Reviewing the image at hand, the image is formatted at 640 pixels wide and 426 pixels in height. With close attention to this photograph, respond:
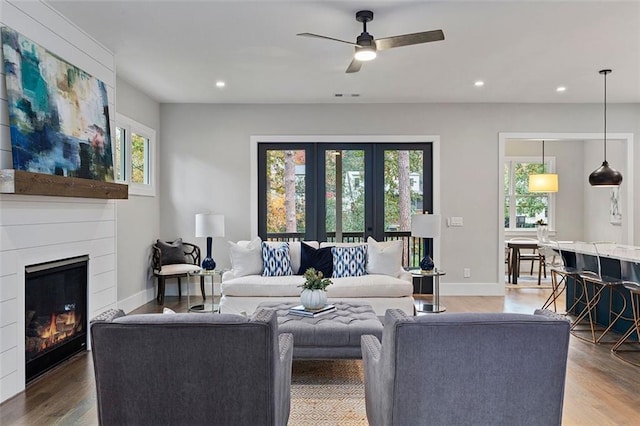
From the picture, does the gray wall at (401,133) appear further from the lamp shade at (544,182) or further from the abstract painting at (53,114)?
the abstract painting at (53,114)

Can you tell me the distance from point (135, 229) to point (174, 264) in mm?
795

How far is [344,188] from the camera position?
6.53 m

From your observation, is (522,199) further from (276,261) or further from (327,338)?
(327,338)

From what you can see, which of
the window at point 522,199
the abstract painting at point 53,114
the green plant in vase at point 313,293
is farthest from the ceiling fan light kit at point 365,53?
the window at point 522,199

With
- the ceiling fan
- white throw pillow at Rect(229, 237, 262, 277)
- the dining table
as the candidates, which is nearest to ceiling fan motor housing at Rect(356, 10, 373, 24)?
the ceiling fan

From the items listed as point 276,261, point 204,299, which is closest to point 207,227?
point 276,261

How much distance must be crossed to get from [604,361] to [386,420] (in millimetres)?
2812

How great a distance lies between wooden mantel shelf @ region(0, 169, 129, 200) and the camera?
108 inches

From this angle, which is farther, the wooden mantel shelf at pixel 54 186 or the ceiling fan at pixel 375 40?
the ceiling fan at pixel 375 40

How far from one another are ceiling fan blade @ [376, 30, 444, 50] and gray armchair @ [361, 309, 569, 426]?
7.10 ft

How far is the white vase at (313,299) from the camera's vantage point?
3439mm

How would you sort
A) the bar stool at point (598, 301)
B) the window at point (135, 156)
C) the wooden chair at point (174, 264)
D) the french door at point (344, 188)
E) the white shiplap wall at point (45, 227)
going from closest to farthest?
the white shiplap wall at point (45, 227), the bar stool at point (598, 301), the window at point (135, 156), the wooden chair at point (174, 264), the french door at point (344, 188)

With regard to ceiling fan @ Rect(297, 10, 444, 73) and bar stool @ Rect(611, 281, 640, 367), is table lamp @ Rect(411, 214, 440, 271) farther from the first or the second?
ceiling fan @ Rect(297, 10, 444, 73)

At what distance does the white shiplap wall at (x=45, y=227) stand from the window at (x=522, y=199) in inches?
299
